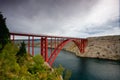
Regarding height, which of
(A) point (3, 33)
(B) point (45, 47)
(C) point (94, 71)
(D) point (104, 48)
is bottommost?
(C) point (94, 71)

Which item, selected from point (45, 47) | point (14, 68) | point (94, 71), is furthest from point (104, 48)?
point (14, 68)

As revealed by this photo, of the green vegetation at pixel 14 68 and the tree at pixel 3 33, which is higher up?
the tree at pixel 3 33

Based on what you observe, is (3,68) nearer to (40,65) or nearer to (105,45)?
(40,65)

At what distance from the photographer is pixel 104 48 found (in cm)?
5900

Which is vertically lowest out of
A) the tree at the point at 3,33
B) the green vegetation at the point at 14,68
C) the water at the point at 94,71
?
the water at the point at 94,71

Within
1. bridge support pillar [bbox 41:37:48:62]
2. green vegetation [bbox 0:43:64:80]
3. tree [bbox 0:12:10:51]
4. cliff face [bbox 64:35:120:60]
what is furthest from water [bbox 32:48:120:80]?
tree [bbox 0:12:10:51]

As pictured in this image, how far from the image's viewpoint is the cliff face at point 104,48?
55584 mm

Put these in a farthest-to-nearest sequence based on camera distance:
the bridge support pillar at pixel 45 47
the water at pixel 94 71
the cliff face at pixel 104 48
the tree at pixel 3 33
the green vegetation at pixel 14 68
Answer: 1. the cliff face at pixel 104 48
2. the water at pixel 94 71
3. the bridge support pillar at pixel 45 47
4. the tree at pixel 3 33
5. the green vegetation at pixel 14 68

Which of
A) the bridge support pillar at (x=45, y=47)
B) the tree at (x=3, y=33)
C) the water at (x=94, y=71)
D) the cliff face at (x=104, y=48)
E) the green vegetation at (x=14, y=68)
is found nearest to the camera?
the green vegetation at (x=14, y=68)

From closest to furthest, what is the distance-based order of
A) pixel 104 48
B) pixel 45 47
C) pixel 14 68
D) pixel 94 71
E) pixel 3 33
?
pixel 14 68
pixel 3 33
pixel 45 47
pixel 94 71
pixel 104 48

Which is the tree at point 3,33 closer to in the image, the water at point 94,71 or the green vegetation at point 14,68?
the green vegetation at point 14,68

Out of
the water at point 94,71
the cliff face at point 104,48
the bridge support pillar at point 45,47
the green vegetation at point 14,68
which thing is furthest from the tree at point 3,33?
the cliff face at point 104,48

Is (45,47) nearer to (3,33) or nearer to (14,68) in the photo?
(3,33)

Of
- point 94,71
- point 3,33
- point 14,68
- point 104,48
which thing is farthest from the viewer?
point 104,48
